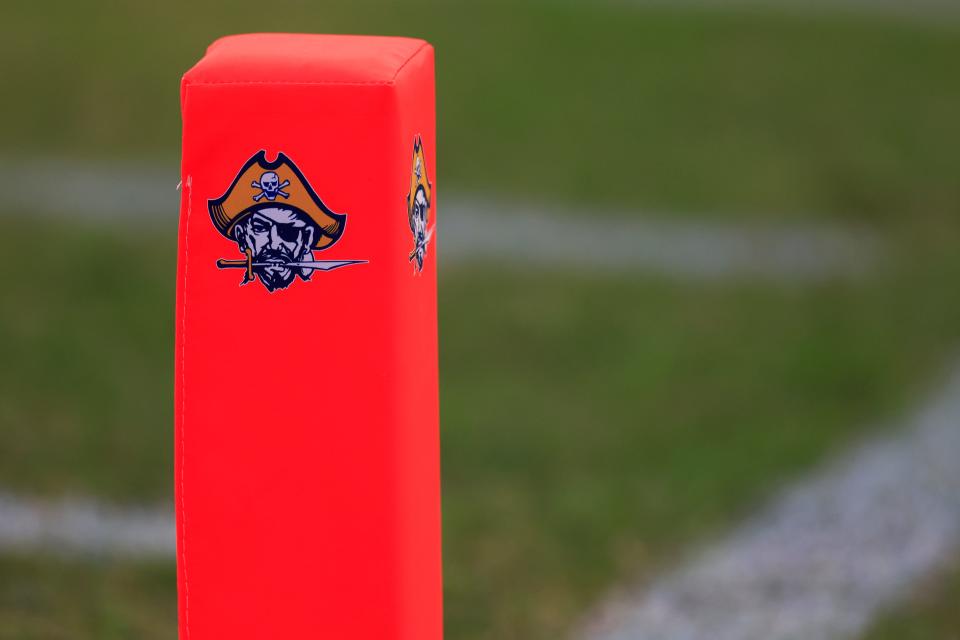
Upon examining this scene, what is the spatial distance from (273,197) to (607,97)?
12.6m

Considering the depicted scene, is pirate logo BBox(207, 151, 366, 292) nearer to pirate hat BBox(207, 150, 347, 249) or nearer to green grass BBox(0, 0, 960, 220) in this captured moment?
pirate hat BBox(207, 150, 347, 249)

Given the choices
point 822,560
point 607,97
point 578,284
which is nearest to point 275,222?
point 822,560

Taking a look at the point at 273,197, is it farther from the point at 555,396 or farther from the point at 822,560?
the point at 555,396

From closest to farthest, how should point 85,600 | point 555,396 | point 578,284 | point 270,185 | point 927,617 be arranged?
1. point 270,185
2. point 85,600
3. point 927,617
4. point 555,396
5. point 578,284

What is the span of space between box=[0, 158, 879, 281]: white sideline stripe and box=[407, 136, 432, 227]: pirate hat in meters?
8.37

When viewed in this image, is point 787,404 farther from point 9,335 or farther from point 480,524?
point 9,335

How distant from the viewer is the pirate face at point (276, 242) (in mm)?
3664

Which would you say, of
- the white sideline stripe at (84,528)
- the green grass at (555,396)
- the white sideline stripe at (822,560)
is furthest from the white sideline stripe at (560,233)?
the white sideline stripe at (84,528)

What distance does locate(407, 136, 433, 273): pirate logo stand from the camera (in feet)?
12.6

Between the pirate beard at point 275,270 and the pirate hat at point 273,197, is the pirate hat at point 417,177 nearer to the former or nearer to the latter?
the pirate hat at point 273,197

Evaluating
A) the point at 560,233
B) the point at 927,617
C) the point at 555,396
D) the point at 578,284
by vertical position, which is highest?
the point at 560,233

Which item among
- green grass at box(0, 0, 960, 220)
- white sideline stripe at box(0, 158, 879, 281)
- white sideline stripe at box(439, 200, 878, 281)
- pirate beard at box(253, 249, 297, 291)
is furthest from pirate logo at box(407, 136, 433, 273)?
green grass at box(0, 0, 960, 220)

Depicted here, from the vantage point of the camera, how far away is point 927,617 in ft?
20.2

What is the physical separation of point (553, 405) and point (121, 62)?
8448mm
